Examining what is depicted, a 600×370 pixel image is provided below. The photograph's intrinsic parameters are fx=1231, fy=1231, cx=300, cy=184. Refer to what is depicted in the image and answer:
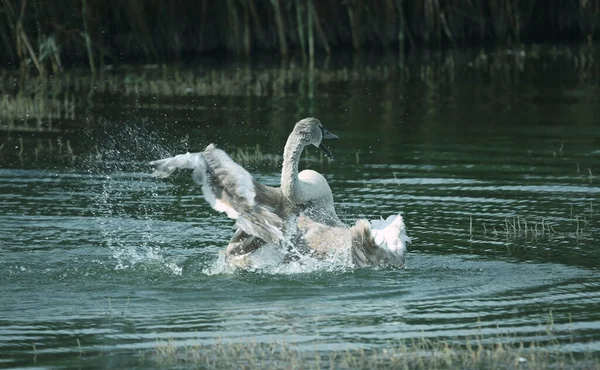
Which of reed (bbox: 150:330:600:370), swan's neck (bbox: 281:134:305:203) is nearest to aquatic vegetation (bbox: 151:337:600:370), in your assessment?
reed (bbox: 150:330:600:370)

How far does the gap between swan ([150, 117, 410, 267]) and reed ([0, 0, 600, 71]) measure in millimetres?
16774

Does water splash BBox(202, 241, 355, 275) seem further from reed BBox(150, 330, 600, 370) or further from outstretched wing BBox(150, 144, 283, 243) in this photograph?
reed BBox(150, 330, 600, 370)

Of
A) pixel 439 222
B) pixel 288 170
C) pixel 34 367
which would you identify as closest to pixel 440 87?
pixel 439 222

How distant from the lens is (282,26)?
2861 cm

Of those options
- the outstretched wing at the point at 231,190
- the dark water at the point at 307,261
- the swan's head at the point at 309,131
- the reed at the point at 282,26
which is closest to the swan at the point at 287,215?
the outstretched wing at the point at 231,190

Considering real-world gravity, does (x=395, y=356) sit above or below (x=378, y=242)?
below

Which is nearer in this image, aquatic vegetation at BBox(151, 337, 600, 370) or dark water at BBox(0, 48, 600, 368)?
aquatic vegetation at BBox(151, 337, 600, 370)

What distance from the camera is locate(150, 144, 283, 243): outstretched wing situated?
9.94m

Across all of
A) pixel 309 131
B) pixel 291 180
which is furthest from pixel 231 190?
pixel 309 131

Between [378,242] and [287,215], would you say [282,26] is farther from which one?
[378,242]

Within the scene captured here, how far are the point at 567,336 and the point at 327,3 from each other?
2325 cm

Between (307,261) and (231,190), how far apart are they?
2.80ft

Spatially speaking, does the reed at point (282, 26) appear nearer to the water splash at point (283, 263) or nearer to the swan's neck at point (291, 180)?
the swan's neck at point (291, 180)

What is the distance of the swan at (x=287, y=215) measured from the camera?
32.6ft
